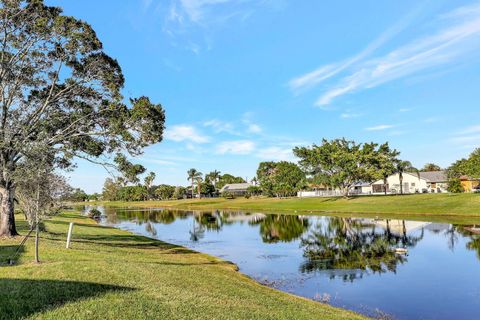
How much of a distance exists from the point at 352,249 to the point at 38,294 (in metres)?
31.2

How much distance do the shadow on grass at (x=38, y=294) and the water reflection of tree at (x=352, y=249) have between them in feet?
59.3

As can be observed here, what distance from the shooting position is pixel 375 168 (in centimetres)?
10425

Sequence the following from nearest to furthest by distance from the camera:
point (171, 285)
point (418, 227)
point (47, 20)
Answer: point (171, 285) < point (47, 20) < point (418, 227)

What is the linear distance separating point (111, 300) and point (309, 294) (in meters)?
13.0

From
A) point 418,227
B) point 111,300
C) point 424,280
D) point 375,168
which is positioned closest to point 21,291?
point 111,300

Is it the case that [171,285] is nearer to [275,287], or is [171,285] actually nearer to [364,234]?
[275,287]

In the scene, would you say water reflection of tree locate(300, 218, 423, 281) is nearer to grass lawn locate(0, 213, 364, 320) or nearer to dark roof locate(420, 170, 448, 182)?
grass lawn locate(0, 213, 364, 320)

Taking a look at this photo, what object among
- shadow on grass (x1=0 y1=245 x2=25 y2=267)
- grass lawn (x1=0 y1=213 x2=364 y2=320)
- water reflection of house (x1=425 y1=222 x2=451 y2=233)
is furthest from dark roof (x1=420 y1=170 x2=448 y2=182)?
shadow on grass (x1=0 y1=245 x2=25 y2=267)

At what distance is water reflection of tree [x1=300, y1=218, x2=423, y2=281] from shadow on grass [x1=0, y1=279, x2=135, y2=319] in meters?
18.1

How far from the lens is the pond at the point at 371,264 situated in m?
19.9

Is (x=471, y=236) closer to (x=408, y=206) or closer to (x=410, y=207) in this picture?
(x=410, y=207)

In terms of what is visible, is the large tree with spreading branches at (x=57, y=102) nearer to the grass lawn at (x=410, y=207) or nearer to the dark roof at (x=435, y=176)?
the grass lawn at (x=410, y=207)

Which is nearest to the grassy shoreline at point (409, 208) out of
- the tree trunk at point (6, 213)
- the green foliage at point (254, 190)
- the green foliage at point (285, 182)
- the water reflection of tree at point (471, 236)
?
the water reflection of tree at point (471, 236)

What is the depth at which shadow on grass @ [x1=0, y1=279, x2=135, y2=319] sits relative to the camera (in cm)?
1028
